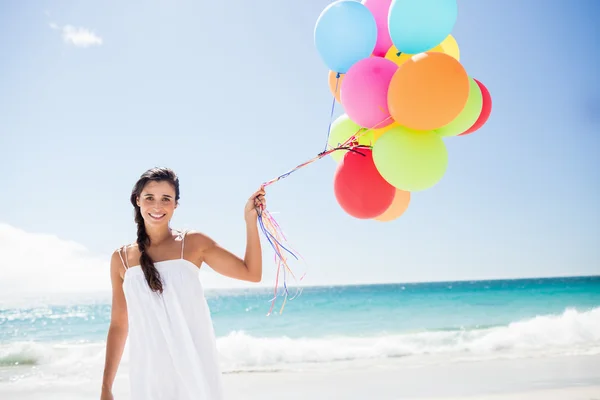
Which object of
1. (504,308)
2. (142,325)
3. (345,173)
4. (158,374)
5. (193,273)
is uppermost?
(345,173)

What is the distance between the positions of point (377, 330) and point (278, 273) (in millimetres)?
14192

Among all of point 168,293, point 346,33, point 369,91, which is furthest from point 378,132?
point 168,293

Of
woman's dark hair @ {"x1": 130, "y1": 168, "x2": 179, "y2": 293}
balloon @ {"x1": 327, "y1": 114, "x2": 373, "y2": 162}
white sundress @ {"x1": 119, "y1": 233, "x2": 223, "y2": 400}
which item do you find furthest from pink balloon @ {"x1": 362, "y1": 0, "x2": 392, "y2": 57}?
white sundress @ {"x1": 119, "y1": 233, "x2": 223, "y2": 400}

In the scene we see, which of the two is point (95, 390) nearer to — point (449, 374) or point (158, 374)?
point (449, 374)

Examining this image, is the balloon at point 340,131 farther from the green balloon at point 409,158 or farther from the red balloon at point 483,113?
the red balloon at point 483,113

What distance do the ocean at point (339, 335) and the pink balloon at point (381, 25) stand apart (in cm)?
656

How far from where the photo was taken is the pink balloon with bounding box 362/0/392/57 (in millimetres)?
3166

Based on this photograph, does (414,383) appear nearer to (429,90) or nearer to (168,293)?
(429,90)

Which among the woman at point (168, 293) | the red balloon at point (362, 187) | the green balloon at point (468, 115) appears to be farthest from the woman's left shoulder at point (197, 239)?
the green balloon at point (468, 115)

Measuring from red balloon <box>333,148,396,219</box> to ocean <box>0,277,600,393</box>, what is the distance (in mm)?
6250

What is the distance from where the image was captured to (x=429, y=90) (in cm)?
255

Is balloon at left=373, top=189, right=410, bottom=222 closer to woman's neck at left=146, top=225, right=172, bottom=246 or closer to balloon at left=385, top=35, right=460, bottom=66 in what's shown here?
balloon at left=385, top=35, right=460, bottom=66

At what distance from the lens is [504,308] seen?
20984 mm

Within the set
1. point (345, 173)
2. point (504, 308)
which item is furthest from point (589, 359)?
point (504, 308)
